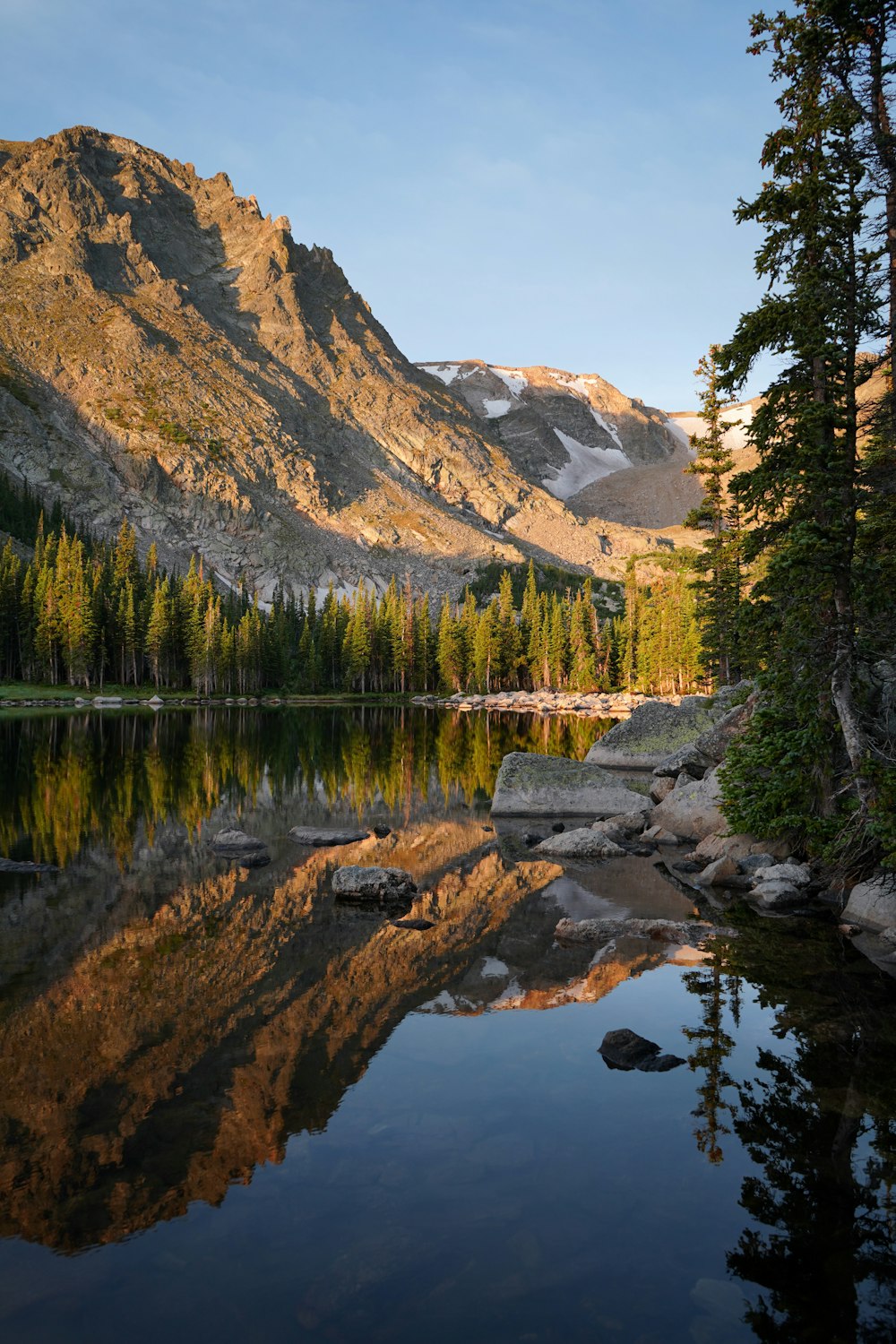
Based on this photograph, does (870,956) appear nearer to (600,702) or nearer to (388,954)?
(388,954)

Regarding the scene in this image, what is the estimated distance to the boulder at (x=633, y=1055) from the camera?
29.6 ft

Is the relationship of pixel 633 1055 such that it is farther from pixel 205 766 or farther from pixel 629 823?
pixel 205 766

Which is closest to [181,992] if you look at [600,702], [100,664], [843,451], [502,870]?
[502,870]

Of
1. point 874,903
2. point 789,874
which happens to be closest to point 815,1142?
point 874,903

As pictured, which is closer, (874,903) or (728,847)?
(874,903)

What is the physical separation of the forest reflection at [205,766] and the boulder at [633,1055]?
12.9 metres

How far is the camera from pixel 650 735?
125 ft

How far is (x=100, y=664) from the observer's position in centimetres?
10562

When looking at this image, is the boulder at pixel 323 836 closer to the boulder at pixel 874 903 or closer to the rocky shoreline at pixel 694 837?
the rocky shoreline at pixel 694 837

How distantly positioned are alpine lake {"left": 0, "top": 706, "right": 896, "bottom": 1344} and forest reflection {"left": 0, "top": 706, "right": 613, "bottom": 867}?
7301 mm

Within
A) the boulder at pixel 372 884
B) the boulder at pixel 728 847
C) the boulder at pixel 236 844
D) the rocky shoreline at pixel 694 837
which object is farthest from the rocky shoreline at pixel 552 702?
the boulder at pixel 372 884

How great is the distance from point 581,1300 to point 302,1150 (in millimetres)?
2815

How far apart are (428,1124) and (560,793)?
1819cm

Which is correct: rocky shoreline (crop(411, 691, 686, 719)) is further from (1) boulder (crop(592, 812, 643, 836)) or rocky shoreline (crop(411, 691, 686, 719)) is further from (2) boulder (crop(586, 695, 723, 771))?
(1) boulder (crop(592, 812, 643, 836))
